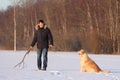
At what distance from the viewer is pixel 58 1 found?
169 ft

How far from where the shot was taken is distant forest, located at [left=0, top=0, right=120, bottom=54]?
134ft

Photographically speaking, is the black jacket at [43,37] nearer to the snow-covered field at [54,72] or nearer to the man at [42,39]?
the man at [42,39]

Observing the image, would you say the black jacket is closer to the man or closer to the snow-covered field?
the man

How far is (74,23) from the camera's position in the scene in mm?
51500

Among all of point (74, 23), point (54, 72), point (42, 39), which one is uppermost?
point (74, 23)

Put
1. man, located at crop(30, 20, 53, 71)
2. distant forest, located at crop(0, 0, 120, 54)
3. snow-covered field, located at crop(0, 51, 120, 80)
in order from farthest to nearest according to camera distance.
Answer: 1. distant forest, located at crop(0, 0, 120, 54)
2. man, located at crop(30, 20, 53, 71)
3. snow-covered field, located at crop(0, 51, 120, 80)

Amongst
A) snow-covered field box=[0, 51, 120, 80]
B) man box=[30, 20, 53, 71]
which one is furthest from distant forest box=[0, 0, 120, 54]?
man box=[30, 20, 53, 71]

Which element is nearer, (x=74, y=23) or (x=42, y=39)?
(x=42, y=39)

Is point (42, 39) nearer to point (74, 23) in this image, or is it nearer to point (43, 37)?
point (43, 37)

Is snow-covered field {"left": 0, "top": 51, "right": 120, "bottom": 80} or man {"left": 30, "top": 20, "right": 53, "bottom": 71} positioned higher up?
man {"left": 30, "top": 20, "right": 53, "bottom": 71}

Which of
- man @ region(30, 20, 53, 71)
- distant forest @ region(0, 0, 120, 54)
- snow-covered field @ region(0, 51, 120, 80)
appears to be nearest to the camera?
snow-covered field @ region(0, 51, 120, 80)

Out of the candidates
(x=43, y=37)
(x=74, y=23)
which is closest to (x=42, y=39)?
(x=43, y=37)

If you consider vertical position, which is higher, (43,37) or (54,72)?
(43,37)

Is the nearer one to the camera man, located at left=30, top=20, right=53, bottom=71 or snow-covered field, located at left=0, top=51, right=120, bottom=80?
snow-covered field, located at left=0, top=51, right=120, bottom=80
